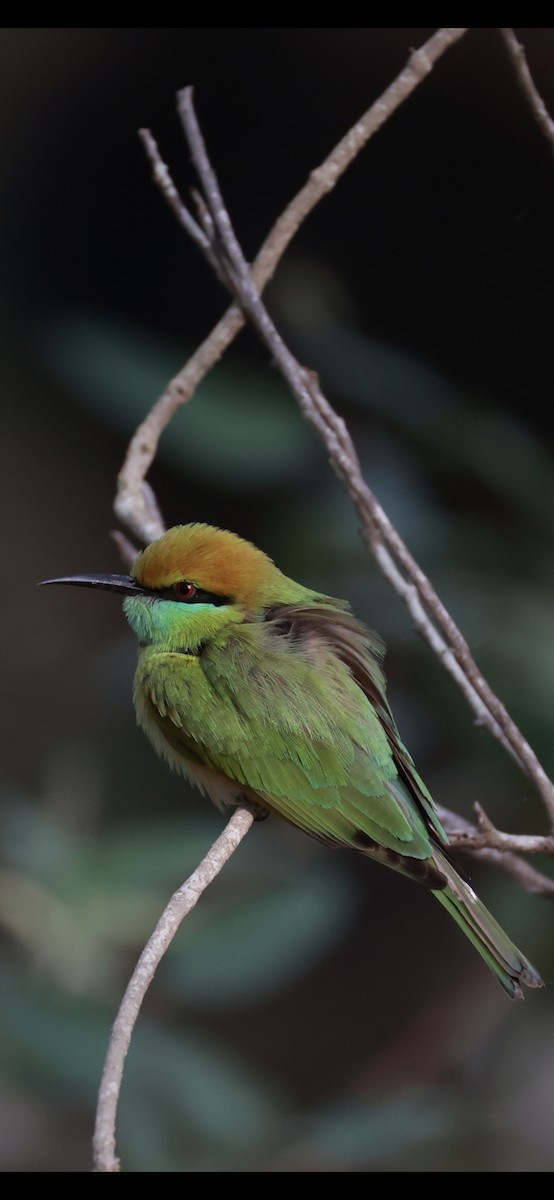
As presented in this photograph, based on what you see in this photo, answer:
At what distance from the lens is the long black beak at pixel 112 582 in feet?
4.80

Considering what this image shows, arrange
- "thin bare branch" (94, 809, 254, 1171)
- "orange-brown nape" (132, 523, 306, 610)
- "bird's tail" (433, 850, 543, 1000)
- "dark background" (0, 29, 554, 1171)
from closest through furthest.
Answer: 1. "thin bare branch" (94, 809, 254, 1171)
2. "bird's tail" (433, 850, 543, 1000)
3. "orange-brown nape" (132, 523, 306, 610)
4. "dark background" (0, 29, 554, 1171)

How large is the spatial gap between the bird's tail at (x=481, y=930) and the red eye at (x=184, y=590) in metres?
0.41

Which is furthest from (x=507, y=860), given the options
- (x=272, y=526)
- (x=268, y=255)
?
(x=268, y=255)

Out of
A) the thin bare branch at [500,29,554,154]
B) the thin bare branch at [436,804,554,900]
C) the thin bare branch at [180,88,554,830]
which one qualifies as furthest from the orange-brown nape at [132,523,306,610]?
the thin bare branch at [500,29,554,154]

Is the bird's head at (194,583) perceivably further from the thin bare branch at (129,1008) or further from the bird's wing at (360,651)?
the thin bare branch at (129,1008)

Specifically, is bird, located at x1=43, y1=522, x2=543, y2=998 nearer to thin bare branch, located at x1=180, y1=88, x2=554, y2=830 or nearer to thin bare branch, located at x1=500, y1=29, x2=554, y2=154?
thin bare branch, located at x1=180, y1=88, x2=554, y2=830

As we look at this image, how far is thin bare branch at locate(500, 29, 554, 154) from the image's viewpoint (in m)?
1.63

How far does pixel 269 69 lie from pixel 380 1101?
4.88 ft

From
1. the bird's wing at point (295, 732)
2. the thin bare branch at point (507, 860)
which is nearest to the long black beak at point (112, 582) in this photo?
the bird's wing at point (295, 732)

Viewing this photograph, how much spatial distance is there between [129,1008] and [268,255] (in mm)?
1076

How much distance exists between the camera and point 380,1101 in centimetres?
173

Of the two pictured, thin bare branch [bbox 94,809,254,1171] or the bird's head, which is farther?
the bird's head

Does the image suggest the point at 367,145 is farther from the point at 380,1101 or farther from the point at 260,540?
Answer: the point at 380,1101
